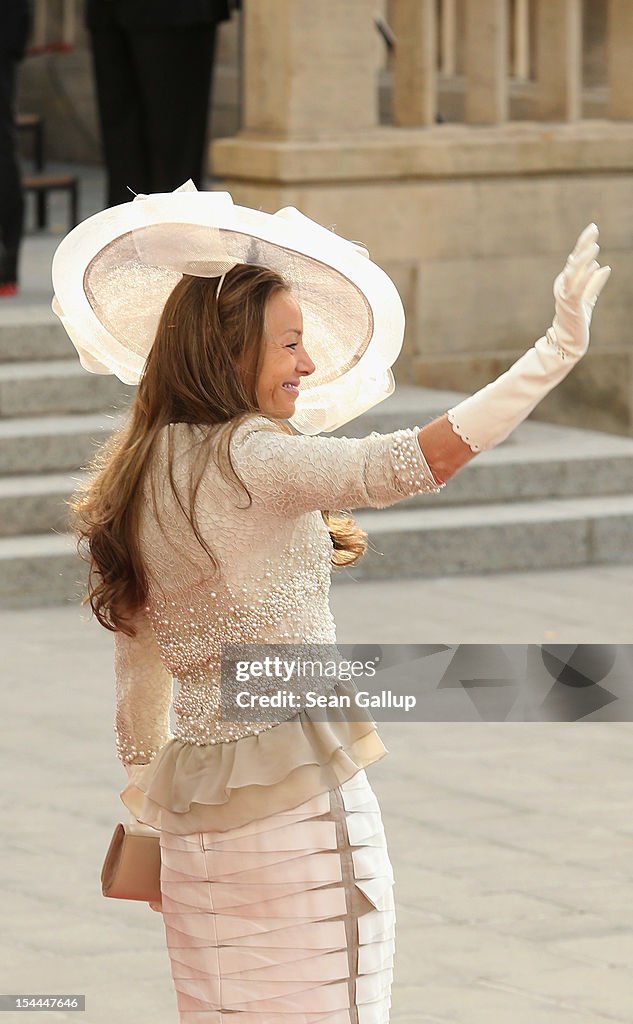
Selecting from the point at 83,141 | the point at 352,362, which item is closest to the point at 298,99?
the point at 352,362

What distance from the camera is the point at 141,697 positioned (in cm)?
333

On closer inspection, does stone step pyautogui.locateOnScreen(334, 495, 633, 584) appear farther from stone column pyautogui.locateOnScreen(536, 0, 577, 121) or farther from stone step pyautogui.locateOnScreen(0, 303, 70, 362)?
stone column pyautogui.locateOnScreen(536, 0, 577, 121)

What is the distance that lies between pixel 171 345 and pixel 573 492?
22.0ft

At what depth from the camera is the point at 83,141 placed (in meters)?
18.3

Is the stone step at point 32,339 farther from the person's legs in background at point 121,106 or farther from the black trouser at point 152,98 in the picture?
the person's legs in background at point 121,106

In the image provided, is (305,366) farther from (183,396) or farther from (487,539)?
(487,539)

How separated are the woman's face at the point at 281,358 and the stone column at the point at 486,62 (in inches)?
313

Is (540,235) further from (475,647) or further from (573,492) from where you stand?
(475,647)

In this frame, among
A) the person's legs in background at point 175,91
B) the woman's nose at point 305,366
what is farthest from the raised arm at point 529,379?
the person's legs in background at point 175,91

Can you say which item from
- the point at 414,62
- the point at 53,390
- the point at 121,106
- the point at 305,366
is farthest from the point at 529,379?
the point at 121,106

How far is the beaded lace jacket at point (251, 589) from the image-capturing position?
3020 millimetres

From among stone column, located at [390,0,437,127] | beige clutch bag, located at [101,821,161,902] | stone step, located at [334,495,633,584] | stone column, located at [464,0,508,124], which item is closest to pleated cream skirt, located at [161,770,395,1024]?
beige clutch bag, located at [101,821,161,902]

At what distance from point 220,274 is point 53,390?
20.7 feet

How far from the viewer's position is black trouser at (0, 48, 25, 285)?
10188 mm
